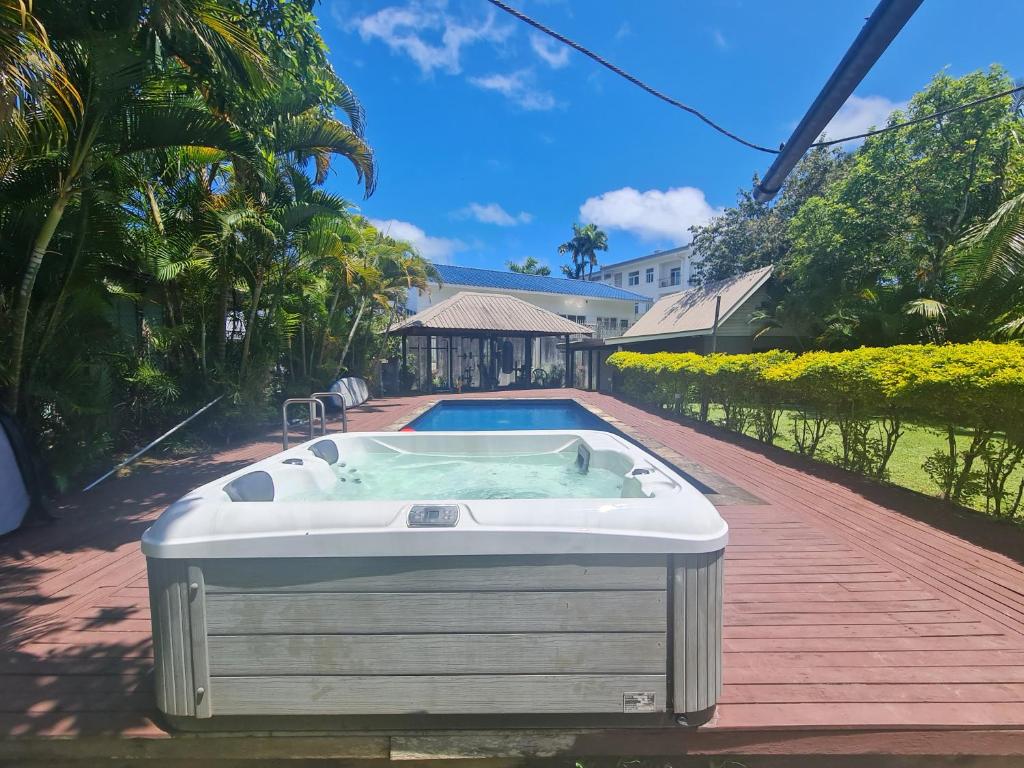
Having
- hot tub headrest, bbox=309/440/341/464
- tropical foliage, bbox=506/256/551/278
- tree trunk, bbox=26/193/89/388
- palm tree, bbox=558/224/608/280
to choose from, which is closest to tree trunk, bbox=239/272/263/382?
tree trunk, bbox=26/193/89/388

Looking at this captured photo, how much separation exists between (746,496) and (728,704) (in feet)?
9.71

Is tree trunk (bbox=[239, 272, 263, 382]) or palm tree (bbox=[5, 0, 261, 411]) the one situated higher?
palm tree (bbox=[5, 0, 261, 411])

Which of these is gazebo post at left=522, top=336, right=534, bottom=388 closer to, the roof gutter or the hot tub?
the roof gutter

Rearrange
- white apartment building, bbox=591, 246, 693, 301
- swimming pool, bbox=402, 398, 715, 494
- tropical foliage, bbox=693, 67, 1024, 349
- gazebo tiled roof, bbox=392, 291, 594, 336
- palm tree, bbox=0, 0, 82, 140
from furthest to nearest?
white apartment building, bbox=591, 246, 693, 301 → gazebo tiled roof, bbox=392, 291, 594, 336 → swimming pool, bbox=402, 398, 715, 494 → tropical foliage, bbox=693, 67, 1024, 349 → palm tree, bbox=0, 0, 82, 140

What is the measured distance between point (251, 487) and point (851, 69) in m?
4.07

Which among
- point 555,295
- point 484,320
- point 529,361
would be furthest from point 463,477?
point 555,295

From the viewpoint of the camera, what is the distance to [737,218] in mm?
21984

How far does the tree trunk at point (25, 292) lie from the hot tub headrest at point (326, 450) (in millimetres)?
2318

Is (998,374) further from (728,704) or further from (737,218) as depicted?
(737,218)

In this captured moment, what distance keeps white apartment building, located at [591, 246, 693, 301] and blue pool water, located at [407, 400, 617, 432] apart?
20492mm

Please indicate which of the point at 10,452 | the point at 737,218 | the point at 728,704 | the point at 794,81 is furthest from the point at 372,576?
the point at 737,218

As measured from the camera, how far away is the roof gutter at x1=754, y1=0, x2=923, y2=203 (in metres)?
2.21

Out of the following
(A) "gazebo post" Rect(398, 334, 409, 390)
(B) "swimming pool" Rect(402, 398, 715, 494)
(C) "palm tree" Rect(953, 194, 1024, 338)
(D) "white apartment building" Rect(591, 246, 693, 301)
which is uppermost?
(D) "white apartment building" Rect(591, 246, 693, 301)

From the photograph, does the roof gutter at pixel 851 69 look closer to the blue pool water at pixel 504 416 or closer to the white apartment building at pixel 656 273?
the blue pool water at pixel 504 416
